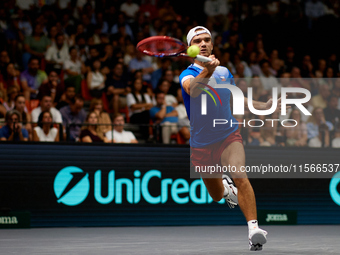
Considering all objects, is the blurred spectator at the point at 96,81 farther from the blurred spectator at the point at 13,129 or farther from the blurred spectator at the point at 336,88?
the blurred spectator at the point at 336,88

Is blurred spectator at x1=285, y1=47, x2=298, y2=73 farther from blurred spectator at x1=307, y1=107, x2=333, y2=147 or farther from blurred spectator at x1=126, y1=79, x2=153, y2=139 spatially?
blurred spectator at x1=126, y1=79, x2=153, y2=139

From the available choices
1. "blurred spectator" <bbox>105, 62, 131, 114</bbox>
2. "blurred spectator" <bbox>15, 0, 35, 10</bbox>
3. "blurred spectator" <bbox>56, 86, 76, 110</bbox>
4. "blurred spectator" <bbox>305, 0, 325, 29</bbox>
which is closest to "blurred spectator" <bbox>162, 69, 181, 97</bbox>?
"blurred spectator" <bbox>105, 62, 131, 114</bbox>

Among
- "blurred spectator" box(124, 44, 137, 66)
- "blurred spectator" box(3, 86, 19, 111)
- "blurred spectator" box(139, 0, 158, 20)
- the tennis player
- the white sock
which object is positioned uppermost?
"blurred spectator" box(139, 0, 158, 20)

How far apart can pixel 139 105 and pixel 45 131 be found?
220cm

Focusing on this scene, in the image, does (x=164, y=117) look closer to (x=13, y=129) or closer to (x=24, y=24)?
(x=13, y=129)

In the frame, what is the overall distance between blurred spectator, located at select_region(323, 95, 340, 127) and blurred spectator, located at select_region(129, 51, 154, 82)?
3.86 metres

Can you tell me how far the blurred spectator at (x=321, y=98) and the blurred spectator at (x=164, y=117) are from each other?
3.18 metres

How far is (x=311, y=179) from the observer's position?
437 inches

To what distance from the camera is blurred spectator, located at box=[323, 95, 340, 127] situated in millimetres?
11695

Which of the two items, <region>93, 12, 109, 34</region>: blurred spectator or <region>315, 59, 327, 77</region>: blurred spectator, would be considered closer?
<region>93, 12, 109, 34</region>: blurred spectator

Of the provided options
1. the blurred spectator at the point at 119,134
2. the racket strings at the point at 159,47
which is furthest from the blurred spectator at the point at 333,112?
the racket strings at the point at 159,47

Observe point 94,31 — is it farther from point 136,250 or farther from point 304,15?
point 136,250

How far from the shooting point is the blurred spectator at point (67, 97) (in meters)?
10.7

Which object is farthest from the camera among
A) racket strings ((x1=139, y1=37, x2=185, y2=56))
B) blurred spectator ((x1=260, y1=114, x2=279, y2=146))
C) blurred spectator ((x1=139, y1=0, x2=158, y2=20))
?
blurred spectator ((x1=139, y1=0, x2=158, y2=20))
